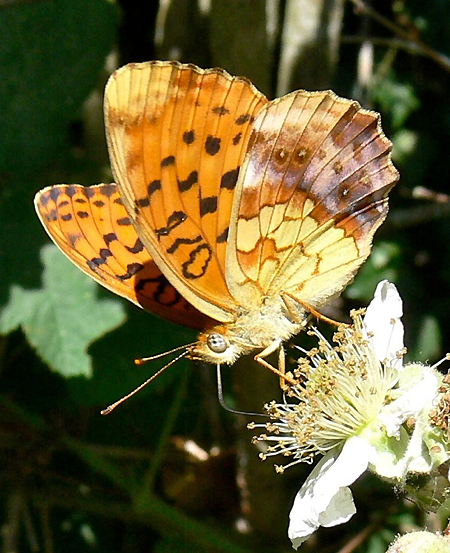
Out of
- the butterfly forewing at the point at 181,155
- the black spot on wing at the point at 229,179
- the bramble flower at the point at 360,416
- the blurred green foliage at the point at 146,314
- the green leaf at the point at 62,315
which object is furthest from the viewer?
the blurred green foliage at the point at 146,314

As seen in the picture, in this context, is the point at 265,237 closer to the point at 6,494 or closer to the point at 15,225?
the point at 15,225

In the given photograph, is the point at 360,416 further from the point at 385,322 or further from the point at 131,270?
the point at 131,270

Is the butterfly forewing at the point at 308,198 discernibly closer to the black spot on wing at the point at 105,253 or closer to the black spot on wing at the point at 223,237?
the black spot on wing at the point at 223,237

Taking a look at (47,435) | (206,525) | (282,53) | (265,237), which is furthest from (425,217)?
(47,435)

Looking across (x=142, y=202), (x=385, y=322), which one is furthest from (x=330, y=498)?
(x=142, y=202)

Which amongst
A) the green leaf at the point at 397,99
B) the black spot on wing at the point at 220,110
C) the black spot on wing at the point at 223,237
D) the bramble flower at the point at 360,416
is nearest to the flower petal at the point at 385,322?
the bramble flower at the point at 360,416

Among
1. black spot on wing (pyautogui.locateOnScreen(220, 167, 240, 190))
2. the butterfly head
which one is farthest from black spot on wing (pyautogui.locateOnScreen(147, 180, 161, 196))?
the butterfly head

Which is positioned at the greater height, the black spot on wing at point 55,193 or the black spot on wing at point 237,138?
the black spot on wing at point 237,138
